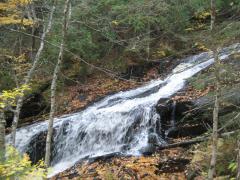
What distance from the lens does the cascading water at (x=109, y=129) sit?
11875 mm

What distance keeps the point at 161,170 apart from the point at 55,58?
32.0 feet

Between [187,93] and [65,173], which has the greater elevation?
[187,93]

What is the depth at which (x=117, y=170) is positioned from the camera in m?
10.1

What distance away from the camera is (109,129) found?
12.6 metres

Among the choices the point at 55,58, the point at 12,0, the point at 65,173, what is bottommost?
the point at 65,173

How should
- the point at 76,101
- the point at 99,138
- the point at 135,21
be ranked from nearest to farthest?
the point at 99,138 < the point at 135,21 < the point at 76,101

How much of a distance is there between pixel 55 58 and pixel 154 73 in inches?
189

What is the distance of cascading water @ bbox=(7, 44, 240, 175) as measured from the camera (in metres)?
11.9

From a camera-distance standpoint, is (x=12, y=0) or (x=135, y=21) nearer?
(x=12, y=0)

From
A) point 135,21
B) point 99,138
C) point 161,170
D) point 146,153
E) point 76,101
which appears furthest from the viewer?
point 76,101

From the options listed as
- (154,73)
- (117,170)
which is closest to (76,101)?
(154,73)

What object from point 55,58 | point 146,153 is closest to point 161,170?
point 146,153

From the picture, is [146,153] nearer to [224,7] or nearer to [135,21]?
[135,21]

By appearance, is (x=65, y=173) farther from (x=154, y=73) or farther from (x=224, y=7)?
(x=224, y=7)
